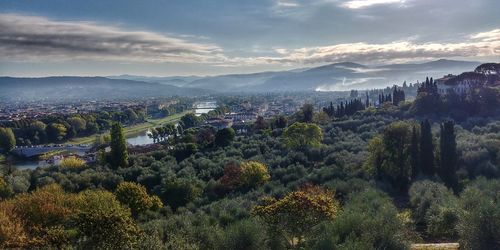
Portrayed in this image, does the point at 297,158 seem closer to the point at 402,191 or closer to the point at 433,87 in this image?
the point at 402,191

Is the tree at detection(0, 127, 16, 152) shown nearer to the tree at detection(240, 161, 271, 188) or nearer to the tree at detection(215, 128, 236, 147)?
the tree at detection(215, 128, 236, 147)

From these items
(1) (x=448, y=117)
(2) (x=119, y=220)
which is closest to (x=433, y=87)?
(1) (x=448, y=117)

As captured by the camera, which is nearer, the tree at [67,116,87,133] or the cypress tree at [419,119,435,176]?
the cypress tree at [419,119,435,176]

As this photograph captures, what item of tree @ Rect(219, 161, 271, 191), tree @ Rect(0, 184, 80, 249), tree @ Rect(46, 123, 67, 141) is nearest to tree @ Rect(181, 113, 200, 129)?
tree @ Rect(46, 123, 67, 141)

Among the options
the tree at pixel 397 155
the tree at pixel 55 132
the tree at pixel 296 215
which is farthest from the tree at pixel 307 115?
the tree at pixel 296 215

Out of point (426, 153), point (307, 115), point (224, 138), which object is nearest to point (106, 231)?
point (426, 153)

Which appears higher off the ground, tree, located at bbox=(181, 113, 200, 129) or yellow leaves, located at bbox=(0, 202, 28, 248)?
yellow leaves, located at bbox=(0, 202, 28, 248)

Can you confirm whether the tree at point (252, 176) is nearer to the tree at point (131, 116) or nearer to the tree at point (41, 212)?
the tree at point (41, 212)
